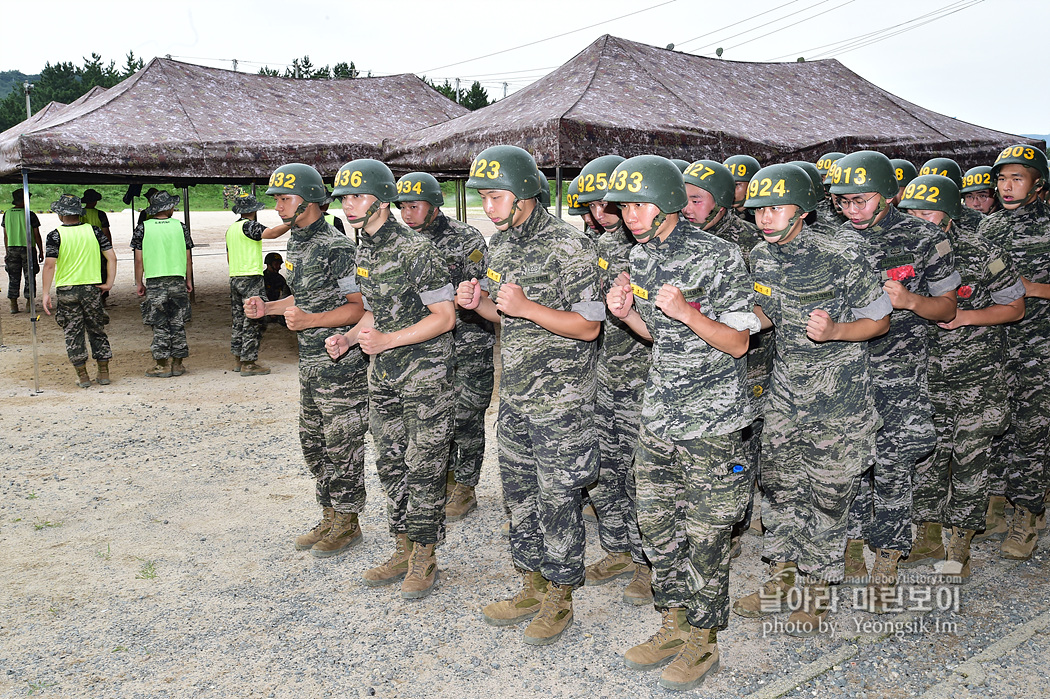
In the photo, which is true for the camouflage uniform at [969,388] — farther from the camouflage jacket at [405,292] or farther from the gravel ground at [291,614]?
the camouflage jacket at [405,292]

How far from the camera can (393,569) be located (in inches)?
191

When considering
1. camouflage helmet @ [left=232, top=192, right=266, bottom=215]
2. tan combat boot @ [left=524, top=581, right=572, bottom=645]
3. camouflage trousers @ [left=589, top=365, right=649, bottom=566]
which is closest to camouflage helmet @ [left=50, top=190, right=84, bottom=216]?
camouflage helmet @ [left=232, top=192, right=266, bottom=215]

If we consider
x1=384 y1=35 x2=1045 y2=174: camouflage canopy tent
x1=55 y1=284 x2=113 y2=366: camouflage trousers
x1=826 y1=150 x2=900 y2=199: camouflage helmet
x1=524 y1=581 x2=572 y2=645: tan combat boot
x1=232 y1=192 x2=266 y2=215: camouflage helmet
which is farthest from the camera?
x1=232 y1=192 x2=266 y2=215: camouflage helmet

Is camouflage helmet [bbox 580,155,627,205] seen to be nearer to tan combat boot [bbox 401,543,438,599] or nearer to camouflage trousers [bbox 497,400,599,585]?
camouflage trousers [bbox 497,400,599,585]

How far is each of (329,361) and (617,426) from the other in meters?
1.85

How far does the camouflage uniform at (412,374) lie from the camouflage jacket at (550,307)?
607 mm

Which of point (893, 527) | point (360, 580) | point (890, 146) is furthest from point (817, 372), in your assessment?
point (890, 146)

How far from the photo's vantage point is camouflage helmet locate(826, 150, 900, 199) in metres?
4.27

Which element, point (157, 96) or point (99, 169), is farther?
point (157, 96)

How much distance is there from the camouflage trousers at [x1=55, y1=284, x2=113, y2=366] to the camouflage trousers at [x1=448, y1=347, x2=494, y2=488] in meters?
5.93

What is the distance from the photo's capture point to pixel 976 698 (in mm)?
3590

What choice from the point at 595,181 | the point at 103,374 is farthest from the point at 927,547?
the point at 103,374

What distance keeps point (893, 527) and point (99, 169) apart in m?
9.91

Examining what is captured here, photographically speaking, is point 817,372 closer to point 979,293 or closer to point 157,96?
point 979,293
